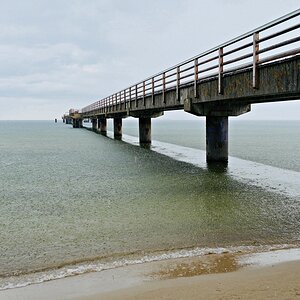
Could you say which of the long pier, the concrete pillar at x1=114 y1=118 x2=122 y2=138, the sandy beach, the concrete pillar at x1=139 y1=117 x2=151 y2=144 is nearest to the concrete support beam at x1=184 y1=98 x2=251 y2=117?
the long pier

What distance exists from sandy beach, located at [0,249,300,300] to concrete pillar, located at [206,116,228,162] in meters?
13.8

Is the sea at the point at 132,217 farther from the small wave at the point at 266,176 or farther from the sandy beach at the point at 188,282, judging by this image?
the sandy beach at the point at 188,282

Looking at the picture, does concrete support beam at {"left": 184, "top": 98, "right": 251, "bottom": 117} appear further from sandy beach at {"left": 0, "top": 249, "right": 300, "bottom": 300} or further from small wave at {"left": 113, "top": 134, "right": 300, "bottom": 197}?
sandy beach at {"left": 0, "top": 249, "right": 300, "bottom": 300}

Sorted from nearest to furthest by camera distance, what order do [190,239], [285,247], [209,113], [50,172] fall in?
1. [285,247]
2. [190,239]
3. [50,172]
4. [209,113]

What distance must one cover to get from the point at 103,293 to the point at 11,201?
7.16 metres

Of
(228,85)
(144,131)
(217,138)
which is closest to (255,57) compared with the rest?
(228,85)

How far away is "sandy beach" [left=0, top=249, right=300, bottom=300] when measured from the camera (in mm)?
4559

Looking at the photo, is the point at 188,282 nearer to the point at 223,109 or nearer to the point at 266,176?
the point at 266,176

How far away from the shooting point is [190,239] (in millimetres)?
7352

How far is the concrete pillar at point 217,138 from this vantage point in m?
19.5

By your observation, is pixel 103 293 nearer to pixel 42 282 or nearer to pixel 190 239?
pixel 42 282

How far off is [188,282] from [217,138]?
15.2 m

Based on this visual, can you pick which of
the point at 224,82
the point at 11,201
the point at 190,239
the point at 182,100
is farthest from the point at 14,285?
the point at 182,100

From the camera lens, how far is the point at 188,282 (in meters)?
5.01
